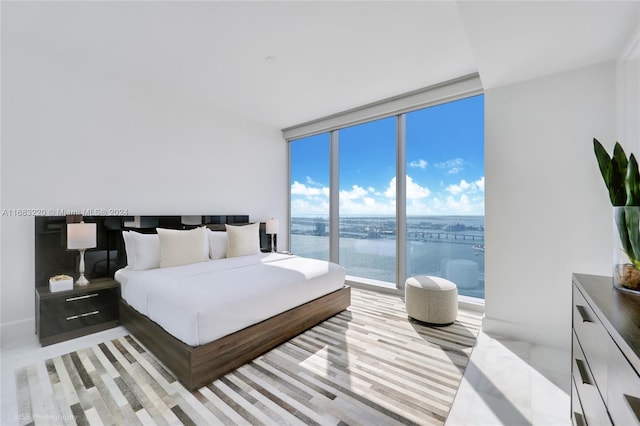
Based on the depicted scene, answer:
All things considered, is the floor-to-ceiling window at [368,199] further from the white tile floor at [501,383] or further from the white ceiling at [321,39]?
the white tile floor at [501,383]

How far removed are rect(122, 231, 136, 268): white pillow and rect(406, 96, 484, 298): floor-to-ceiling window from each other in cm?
348

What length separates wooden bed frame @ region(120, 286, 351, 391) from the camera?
188 centimetres

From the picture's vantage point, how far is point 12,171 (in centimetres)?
260

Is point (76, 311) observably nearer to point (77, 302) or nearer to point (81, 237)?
point (77, 302)

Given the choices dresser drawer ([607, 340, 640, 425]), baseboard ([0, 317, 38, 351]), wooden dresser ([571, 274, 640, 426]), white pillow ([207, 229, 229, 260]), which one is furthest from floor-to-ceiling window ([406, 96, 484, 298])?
baseboard ([0, 317, 38, 351])

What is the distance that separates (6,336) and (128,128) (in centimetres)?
241

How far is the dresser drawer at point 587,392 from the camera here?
3.22ft

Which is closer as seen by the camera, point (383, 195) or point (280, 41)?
point (280, 41)

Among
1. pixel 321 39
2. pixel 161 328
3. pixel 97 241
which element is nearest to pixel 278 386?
pixel 161 328

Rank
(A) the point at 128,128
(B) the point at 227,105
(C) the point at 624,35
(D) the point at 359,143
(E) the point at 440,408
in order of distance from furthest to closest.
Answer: (D) the point at 359,143 → (B) the point at 227,105 → (A) the point at 128,128 → (C) the point at 624,35 → (E) the point at 440,408

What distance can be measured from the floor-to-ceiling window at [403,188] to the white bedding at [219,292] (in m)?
1.32

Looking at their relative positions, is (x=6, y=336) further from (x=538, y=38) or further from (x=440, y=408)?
(x=538, y=38)

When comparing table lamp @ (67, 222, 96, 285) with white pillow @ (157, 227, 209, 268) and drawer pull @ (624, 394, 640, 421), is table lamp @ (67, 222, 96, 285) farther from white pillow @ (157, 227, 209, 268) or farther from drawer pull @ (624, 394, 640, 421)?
drawer pull @ (624, 394, 640, 421)

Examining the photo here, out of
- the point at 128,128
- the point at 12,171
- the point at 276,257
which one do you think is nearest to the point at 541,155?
the point at 276,257
